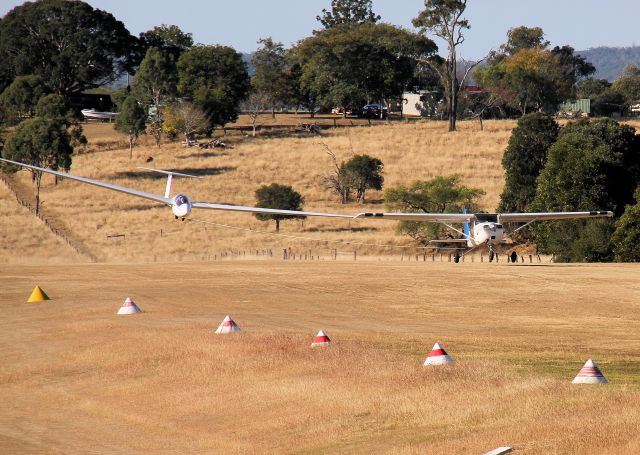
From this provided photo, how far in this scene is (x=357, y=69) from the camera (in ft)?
548

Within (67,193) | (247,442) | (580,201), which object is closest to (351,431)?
(247,442)

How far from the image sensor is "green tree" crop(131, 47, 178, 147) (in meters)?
150

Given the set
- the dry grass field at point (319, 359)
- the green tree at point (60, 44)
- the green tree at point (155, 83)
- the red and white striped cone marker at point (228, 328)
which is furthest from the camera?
the green tree at point (60, 44)

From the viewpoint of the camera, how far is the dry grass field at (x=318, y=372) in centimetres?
1956

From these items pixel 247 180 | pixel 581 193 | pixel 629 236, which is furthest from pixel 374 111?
pixel 629 236

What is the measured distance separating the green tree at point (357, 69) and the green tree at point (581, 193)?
286ft

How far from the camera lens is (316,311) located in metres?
42.3

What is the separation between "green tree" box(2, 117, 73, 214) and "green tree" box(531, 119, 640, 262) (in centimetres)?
5299

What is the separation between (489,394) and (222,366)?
8.11 metres

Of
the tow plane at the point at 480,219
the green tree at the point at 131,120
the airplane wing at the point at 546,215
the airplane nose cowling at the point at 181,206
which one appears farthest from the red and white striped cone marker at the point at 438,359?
the green tree at the point at 131,120

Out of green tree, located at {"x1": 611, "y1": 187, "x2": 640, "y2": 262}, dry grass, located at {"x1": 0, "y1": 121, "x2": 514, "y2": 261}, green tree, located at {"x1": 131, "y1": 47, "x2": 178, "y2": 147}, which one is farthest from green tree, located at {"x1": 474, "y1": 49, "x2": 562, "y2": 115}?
green tree, located at {"x1": 611, "y1": 187, "x2": 640, "y2": 262}

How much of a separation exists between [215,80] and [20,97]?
26.7 meters

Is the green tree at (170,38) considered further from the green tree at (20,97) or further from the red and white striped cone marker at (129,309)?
the red and white striped cone marker at (129,309)

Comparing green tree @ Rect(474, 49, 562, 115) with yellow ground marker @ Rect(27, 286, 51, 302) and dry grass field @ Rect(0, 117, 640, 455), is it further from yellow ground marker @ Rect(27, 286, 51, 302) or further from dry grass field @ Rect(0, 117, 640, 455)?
yellow ground marker @ Rect(27, 286, 51, 302)
